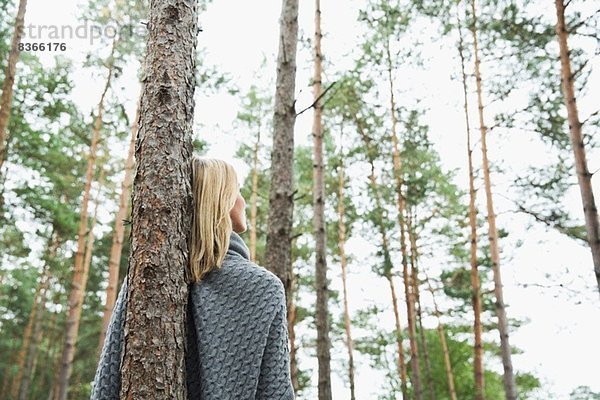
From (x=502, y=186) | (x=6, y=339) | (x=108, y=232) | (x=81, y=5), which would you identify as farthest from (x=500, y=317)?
(x=6, y=339)

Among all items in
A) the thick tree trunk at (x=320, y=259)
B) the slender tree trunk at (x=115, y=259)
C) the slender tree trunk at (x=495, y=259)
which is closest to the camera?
the thick tree trunk at (x=320, y=259)

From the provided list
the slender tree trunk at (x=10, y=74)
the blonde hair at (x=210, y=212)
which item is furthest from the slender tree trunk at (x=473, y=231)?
the blonde hair at (x=210, y=212)

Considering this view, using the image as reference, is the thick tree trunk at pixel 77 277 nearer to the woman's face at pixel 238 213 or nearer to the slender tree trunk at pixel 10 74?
the slender tree trunk at pixel 10 74

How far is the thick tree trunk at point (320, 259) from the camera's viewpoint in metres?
6.27

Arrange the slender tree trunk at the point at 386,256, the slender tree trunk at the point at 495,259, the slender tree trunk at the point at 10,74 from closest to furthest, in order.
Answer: the slender tree trunk at the point at 10,74, the slender tree trunk at the point at 495,259, the slender tree trunk at the point at 386,256

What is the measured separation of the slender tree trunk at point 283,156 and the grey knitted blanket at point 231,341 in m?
2.40

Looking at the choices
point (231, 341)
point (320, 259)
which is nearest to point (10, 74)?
point (320, 259)

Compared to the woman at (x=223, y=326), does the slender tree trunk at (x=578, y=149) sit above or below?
above

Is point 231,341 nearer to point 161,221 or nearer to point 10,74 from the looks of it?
point 161,221

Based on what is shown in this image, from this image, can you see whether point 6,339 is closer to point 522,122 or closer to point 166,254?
point 522,122

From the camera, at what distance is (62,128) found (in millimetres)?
12000

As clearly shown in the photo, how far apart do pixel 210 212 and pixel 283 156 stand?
2719 millimetres

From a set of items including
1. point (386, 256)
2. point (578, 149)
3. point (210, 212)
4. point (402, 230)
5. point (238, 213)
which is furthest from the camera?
point (402, 230)

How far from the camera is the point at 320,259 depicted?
6.97 meters
